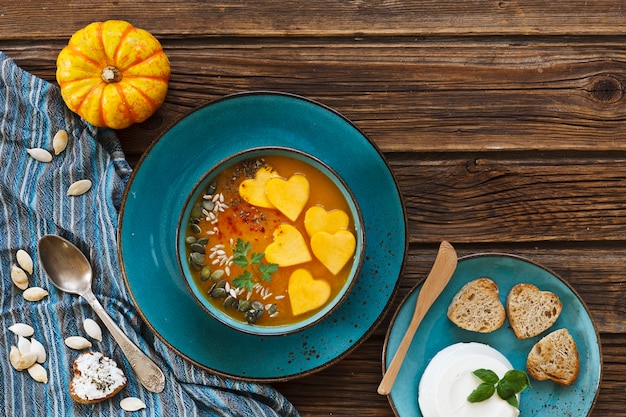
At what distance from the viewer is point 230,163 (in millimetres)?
1976

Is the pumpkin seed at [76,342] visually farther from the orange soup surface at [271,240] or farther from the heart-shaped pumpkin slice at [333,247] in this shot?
the heart-shaped pumpkin slice at [333,247]

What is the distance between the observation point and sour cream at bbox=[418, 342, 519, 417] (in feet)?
6.81

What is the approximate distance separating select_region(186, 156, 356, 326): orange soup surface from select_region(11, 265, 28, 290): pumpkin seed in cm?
58

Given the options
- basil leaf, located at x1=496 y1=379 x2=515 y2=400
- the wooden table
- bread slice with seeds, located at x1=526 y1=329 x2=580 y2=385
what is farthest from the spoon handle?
bread slice with seeds, located at x1=526 y1=329 x2=580 y2=385

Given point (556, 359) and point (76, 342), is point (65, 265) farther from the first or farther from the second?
point (556, 359)

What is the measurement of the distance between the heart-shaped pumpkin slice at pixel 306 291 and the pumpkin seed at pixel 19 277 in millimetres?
862

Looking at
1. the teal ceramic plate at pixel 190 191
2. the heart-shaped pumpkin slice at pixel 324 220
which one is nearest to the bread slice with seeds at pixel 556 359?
the teal ceramic plate at pixel 190 191

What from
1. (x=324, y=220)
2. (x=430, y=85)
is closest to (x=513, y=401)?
(x=324, y=220)

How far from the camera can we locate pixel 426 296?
81.2 inches

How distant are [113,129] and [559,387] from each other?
1.61m

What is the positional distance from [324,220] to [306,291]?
0.21 m

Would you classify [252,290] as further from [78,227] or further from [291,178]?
[78,227]

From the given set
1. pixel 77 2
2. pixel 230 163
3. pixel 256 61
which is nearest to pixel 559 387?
pixel 230 163

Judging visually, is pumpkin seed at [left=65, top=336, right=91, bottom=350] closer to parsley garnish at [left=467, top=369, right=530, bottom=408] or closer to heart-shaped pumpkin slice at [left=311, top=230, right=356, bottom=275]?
heart-shaped pumpkin slice at [left=311, top=230, right=356, bottom=275]
